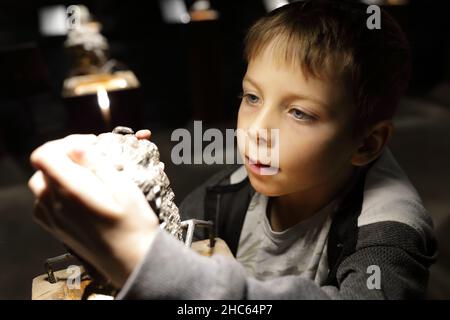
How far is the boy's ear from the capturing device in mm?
808

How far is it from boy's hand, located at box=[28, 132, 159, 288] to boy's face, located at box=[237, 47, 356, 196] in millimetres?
271

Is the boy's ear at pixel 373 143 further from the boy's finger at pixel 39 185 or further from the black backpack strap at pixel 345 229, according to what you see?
the boy's finger at pixel 39 185

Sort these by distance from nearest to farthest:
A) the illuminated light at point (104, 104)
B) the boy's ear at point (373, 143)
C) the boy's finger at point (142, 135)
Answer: the boy's finger at point (142, 135)
the boy's ear at point (373, 143)
the illuminated light at point (104, 104)

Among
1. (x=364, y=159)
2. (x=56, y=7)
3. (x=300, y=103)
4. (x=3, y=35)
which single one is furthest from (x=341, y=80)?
(x=56, y=7)

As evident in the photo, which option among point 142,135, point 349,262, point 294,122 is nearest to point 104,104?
point 142,135

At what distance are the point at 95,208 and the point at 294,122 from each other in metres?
0.37

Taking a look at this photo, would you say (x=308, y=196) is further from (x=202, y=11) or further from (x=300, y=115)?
(x=202, y=11)

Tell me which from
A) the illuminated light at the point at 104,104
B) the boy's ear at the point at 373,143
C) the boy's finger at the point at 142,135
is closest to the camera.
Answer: the boy's finger at the point at 142,135

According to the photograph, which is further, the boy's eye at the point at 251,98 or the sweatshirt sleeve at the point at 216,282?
the boy's eye at the point at 251,98

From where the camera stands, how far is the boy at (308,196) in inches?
20.6

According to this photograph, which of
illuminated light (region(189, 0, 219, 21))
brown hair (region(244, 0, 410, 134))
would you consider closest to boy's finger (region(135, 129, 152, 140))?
brown hair (region(244, 0, 410, 134))

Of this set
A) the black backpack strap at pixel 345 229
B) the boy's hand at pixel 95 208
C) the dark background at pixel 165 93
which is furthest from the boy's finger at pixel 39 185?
the black backpack strap at pixel 345 229

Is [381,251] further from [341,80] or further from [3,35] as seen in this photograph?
[3,35]
